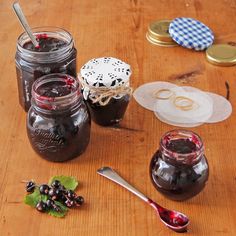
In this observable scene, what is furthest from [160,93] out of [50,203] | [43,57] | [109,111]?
[50,203]

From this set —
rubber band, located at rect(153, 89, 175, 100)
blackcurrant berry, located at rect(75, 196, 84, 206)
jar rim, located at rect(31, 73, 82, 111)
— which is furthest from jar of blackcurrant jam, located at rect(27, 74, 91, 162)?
rubber band, located at rect(153, 89, 175, 100)

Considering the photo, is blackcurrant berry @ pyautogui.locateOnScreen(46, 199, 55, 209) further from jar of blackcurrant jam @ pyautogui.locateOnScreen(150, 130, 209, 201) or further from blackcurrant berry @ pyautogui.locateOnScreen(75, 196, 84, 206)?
jar of blackcurrant jam @ pyautogui.locateOnScreen(150, 130, 209, 201)

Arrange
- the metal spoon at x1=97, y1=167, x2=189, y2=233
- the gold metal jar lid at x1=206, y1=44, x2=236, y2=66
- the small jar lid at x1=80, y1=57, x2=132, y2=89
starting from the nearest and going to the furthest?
the metal spoon at x1=97, y1=167, x2=189, y2=233 < the small jar lid at x1=80, y1=57, x2=132, y2=89 < the gold metal jar lid at x1=206, y1=44, x2=236, y2=66

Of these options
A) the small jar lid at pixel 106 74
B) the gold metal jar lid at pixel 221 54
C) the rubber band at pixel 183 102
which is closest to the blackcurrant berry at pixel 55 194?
the small jar lid at pixel 106 74

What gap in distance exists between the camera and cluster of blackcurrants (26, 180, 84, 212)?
85 centimetres

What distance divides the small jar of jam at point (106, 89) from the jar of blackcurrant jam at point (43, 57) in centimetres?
4

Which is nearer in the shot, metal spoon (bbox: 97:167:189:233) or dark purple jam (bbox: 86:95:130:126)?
metal spoon (bbox: 97:167:189:233)

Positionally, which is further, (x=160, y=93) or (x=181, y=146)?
(x=160, y=93)

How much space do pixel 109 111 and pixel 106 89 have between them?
52mm

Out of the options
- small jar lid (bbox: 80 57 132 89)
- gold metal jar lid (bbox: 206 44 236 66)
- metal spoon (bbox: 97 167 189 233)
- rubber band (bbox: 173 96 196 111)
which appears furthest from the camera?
gold metal jar lid (bbox: 206 44 236 66)

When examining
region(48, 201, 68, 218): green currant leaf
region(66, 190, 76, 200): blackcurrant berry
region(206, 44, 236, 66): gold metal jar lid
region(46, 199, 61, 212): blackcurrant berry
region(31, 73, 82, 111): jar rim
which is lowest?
region(206, 44, 236, 66): gold metal jar lid

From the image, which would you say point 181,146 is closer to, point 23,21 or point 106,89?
point 106,89

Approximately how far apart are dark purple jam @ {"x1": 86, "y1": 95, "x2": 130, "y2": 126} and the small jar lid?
0.12 ft

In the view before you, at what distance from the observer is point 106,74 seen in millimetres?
979
